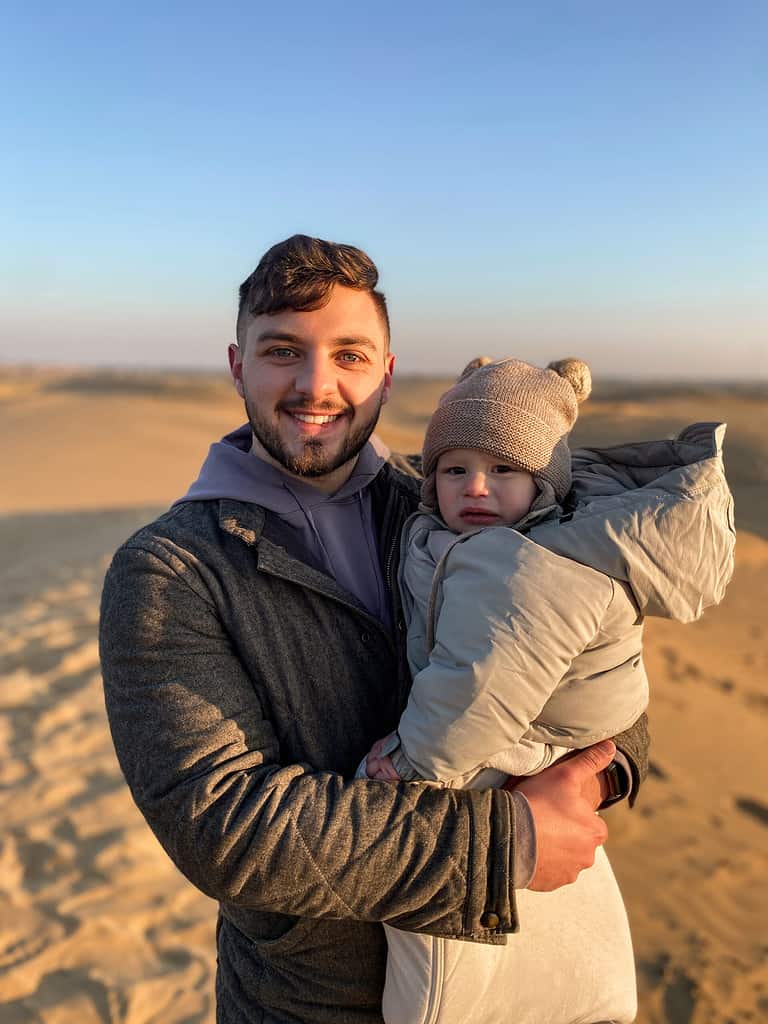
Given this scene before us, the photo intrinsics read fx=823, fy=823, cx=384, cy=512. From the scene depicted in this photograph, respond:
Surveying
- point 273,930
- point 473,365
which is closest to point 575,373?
point 473,365

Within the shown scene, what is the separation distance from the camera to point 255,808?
151cm

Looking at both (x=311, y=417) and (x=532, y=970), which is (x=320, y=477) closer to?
(x=311, y=417)

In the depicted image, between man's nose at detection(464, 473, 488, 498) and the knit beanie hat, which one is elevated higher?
the knit beanie hat

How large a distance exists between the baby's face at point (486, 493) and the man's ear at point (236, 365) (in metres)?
0.62

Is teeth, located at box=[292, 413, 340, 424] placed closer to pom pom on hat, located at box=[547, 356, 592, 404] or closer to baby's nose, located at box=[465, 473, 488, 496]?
baby's nose, located at box=[465, 473, 488, 496]

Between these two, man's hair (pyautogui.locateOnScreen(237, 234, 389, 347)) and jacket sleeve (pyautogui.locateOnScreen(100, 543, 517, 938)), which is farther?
man's hair (pyautogui.locateOnScreen(237, 234, 389, 347))

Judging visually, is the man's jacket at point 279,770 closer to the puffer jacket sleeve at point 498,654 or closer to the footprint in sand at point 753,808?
the puffer jacket sleeve at point 498,654

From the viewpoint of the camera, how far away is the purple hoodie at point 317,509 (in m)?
1.92

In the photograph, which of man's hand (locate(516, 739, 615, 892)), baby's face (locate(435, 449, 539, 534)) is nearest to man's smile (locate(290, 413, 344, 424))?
baby's face (locate(435, 449, 539, 534))

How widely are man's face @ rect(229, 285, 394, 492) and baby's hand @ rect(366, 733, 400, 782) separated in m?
0.67

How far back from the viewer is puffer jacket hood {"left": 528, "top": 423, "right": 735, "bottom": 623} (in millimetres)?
1691

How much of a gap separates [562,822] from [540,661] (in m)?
0.35

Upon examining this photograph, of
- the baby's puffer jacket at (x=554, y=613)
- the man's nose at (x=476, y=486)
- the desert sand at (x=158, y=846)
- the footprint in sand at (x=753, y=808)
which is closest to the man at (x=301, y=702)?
the baby's puffer jacket at (x=554, y=613)

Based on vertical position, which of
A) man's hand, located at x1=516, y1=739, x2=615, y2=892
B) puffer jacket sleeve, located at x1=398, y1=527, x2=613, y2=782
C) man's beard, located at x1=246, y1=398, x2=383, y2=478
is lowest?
man's hand, located at x1=516, y1=739, x2=615, y2=892
